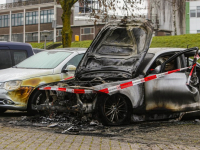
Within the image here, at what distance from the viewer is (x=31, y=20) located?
72375 mm

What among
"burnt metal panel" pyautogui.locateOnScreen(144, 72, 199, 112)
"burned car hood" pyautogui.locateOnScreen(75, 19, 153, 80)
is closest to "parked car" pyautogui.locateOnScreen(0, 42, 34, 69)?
"burned car hood" pyautogui.locateOnScreen(75, 19, 153, 80)

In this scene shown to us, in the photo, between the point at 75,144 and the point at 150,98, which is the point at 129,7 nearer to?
the point at 150,98

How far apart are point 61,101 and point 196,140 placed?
279 cm

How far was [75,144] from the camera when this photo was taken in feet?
20.2

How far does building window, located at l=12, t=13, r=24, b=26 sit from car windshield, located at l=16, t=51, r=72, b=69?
212ft

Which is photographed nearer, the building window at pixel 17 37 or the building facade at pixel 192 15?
the building facade at pixel 192 15

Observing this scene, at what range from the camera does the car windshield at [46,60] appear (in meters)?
10.2

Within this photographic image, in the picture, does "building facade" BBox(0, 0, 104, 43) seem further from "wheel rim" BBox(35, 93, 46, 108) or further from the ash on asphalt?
the ash on asphalt

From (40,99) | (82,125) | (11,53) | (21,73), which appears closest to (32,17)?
(11,53)

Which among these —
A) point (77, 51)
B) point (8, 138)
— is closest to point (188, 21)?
point (77, 51)

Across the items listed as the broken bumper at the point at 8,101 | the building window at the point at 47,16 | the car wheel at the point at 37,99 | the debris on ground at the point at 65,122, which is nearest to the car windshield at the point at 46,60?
the car wheel at the point at 37,99

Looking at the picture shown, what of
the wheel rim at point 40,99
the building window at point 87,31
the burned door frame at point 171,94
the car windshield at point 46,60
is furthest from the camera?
the building window at point 87,31

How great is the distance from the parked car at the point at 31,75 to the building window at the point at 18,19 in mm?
64736

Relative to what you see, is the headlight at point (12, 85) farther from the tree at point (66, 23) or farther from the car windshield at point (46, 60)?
the tree at point (66, 23)
